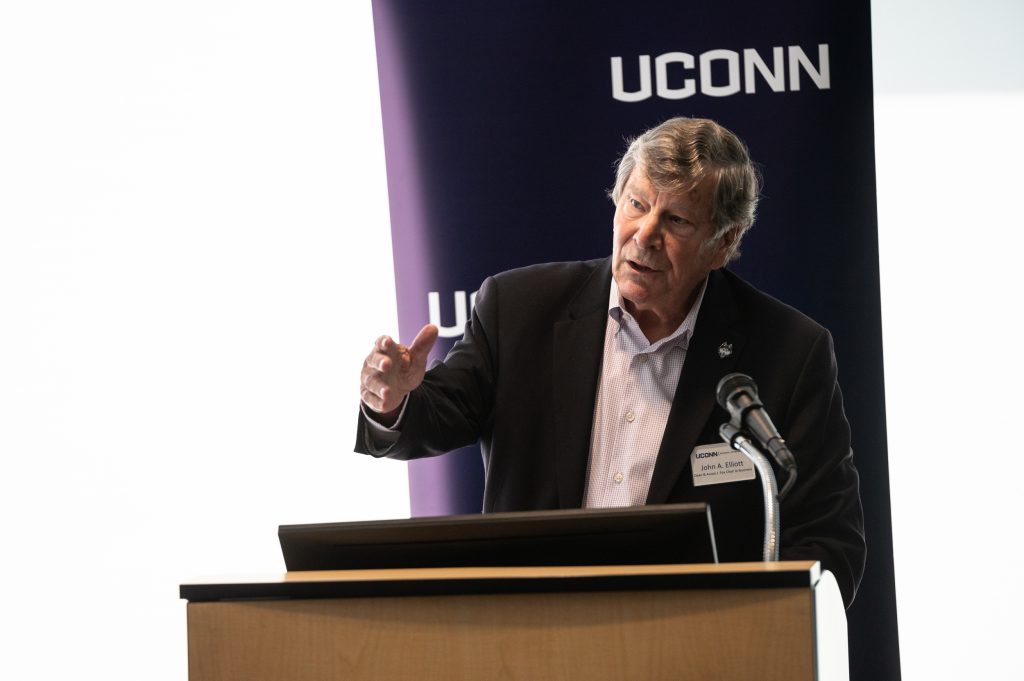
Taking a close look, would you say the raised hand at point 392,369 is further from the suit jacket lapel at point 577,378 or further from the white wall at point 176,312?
the white wall at point 176,312

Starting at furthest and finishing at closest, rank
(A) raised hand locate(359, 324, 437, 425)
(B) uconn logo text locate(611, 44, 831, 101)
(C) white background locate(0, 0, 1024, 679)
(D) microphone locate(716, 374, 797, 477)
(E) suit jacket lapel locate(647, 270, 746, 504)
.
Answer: (C) white background locate(0, 0, 1024, 679) → (B) uconn logo text locate(611, 44, 831, 101) → (E) suit jacket lapel locate(647, 270, 746, 504) → (A) raised hand locate(359, 324, 437, 425) → (D) microphone locate(716, 374, 797, 477)

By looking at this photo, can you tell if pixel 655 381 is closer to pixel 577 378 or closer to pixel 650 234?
pixel 577 378

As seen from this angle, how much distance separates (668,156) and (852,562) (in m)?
0.88

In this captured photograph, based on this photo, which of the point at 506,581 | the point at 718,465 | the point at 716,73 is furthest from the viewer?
the point at 716,73

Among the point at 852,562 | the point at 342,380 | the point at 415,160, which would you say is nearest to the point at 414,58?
the point at 415,160

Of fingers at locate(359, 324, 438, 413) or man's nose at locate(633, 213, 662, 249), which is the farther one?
man's nose at locate(633, 213, 662, 249)

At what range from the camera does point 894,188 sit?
372 centimetres

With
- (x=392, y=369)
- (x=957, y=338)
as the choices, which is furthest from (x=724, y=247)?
(x=957, y=338)

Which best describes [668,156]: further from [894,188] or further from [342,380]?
→ [342,380]

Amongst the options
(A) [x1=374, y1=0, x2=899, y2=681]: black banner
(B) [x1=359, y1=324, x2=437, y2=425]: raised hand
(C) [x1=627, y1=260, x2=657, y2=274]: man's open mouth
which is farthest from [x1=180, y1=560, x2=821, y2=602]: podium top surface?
(A) [x1=374, y1=0, x2=899, y2=681]: black banner

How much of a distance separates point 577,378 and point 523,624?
3.32ft

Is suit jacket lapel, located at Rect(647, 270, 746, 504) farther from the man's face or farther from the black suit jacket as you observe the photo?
the man's face

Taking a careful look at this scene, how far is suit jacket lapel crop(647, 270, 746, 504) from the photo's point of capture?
2252 mm

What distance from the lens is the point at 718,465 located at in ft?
7.40
